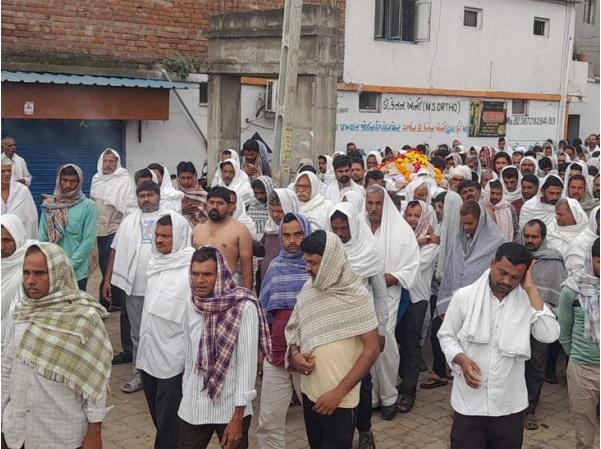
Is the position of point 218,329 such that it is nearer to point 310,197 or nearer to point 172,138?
point 310,197

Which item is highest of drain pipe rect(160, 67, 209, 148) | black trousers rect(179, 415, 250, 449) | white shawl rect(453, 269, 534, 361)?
drain pipe rect(160, 67, 209, 148)

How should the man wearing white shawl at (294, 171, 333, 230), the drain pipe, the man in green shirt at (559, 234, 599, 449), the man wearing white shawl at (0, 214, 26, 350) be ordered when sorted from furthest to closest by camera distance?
the drain pipe
the man wearing white shawl at (294, 171, 333, 230)
the man in green shirt at (559, 234, 599, 449)
the man wearing white shawl at (0, 214, 26, 350)

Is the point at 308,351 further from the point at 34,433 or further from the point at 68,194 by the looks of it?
the point at 68,194

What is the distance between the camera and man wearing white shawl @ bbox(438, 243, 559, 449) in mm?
3818

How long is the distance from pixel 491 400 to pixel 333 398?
80 centimetres

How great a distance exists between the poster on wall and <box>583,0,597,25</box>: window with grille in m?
8.94

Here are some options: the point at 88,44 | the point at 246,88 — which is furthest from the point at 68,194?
the point at 246,88

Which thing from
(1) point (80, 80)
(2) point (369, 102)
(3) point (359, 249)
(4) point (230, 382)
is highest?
(1) point (80, 80)

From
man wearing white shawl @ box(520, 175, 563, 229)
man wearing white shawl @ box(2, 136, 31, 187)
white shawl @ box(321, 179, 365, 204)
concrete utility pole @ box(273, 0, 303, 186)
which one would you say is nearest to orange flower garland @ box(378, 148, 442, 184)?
white shawl @ box(321, 179, 365, 204)

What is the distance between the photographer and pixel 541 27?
2125 cm

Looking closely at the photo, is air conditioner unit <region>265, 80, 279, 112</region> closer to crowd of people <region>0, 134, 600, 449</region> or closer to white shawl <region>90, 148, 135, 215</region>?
white shawl <region>90, 148, 135, 215</region>

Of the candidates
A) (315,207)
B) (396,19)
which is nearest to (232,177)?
(315,207)

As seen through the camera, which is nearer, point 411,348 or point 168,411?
point 168,411

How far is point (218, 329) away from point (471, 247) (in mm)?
2488
